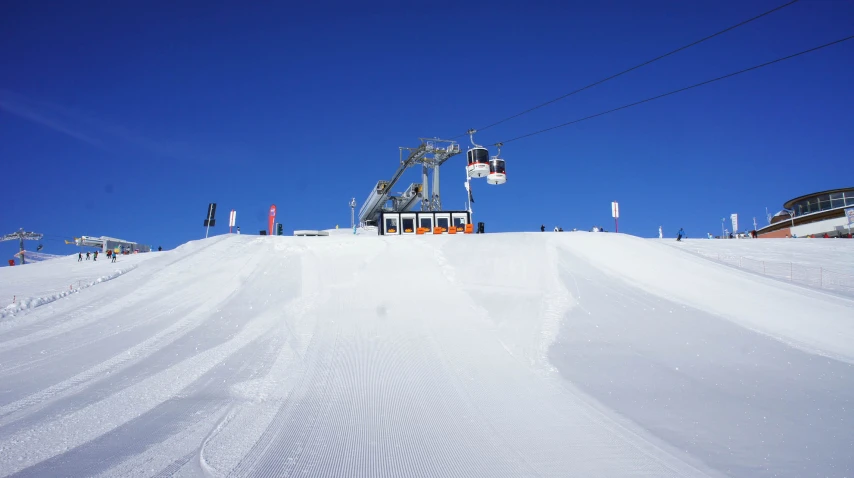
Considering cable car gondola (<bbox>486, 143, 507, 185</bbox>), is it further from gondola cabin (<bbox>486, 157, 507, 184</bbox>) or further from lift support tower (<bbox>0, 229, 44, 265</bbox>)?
lift support tower (<bbox>0, 229, 44, 265</bbox>)

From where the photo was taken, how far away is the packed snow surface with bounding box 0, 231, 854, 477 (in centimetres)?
447

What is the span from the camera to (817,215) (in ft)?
162

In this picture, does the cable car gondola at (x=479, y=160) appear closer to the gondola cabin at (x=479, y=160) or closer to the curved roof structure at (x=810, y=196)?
the gondola cabin at (x=479, y=160)

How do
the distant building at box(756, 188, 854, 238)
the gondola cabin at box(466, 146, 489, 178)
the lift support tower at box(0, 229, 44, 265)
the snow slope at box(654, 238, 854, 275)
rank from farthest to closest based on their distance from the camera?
the lift support tower at box(0, 229, 44, 265)
the distant building at box(756, 188, 854, 238)
the gondola cabin at box(466, 146, 489, 178)
the snow slope at box(654, 238, 854, 275)

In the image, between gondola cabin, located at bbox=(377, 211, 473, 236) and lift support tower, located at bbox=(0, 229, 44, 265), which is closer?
gondola cabin, located at bbox=(377, 211, 473, 236)

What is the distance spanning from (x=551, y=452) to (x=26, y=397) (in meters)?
7.53

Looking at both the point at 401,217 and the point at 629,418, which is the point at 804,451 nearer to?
the point at 629,418

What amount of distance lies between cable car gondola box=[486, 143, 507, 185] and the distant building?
36220mm

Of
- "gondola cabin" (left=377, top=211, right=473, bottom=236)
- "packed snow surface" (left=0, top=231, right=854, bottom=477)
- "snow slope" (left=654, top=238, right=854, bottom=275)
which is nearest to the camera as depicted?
"packed snow surface" (left=0, top=231, right=854, bottom=477)

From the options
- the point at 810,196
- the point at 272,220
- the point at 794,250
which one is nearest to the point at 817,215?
the point at 810,196

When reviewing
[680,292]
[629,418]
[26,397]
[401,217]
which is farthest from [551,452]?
[401,217]

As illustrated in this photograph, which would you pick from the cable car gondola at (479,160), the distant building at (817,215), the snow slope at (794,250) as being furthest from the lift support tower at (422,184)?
the distant building at (817,215)

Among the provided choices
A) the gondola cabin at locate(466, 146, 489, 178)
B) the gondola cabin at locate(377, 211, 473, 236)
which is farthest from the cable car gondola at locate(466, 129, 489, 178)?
the gondola cabin at locate(377, 211, 473, 236)

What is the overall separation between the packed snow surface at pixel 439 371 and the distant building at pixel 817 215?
4581cm
